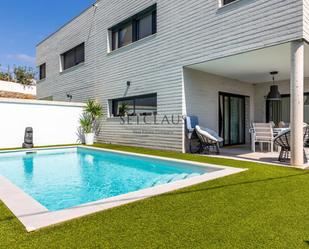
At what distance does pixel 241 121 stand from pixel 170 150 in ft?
15.6

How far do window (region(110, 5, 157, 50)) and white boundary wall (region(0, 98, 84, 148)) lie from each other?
4071 millimetres

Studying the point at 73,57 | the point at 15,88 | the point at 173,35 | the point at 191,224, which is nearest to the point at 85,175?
the point at 191,224

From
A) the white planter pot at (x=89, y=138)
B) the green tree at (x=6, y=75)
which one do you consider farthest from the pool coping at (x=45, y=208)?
the green tree at (x=6, y=75)

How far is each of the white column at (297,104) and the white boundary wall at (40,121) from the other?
10499 mm

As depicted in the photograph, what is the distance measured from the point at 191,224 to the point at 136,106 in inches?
338

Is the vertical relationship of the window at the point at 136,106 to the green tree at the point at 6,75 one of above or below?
below

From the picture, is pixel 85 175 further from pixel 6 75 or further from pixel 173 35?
pixel 6 75

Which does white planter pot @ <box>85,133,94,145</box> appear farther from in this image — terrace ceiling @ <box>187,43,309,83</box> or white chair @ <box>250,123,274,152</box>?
white chair @ <box>250,123,274,152</box>

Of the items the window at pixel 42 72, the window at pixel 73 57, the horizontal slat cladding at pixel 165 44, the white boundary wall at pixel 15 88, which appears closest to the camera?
the horizontal slat cladding at pixel 165 44

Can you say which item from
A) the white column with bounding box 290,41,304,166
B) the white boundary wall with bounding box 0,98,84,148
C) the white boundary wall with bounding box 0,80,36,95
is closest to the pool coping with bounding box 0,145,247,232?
the white column with bounding box 290,41,304,166

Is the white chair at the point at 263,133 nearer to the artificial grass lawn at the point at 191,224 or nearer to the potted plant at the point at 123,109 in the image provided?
the artificial grass lawn at the point at 191,224

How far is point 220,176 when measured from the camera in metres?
5.00

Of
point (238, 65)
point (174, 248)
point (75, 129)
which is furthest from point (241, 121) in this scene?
point (174, 248)

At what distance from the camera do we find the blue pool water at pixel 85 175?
4.94m
